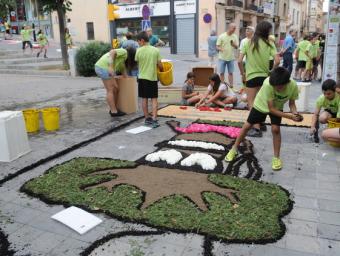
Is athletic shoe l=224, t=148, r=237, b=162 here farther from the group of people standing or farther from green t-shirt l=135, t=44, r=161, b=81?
green t-shirt l=135, t=44, r=161, b=81

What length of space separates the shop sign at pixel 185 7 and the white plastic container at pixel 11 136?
23.4 metres

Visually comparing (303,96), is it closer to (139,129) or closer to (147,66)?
(147,66)

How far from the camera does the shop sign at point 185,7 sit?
1049 inches

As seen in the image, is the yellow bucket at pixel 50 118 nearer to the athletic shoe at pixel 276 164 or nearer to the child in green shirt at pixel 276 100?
the child in green shirt at pixel 276 100

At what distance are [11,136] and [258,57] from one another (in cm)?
392

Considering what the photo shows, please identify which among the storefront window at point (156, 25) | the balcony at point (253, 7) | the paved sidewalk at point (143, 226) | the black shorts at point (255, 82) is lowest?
the paved sidewalk at point (143, 226)

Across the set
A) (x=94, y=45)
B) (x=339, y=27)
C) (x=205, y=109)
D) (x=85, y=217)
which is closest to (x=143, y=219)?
(x=85, y=217)

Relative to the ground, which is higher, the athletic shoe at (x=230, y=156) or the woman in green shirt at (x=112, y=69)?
the woman in green shirt at (x=112, y=69)

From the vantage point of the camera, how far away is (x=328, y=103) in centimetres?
573

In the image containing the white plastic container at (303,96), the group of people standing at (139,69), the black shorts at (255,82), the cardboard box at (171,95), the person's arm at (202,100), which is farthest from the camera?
the cardboard box at (171,95)

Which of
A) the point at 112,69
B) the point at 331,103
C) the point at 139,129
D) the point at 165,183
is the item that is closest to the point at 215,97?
the point at 139,129

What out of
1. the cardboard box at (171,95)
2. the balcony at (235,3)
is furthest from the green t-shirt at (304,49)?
the balcony at (235,3)

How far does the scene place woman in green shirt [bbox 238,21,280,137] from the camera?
5.96 meters

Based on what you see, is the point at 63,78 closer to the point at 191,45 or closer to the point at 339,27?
the point at 339,27
